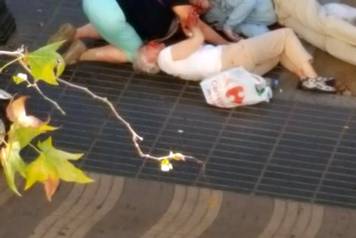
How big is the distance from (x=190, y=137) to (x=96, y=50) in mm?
885

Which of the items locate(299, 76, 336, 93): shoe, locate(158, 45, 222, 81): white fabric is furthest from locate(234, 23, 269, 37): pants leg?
locate(299, 76, 336, 93): shoe

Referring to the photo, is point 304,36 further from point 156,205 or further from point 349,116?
point 156,205

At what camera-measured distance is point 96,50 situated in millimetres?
5758

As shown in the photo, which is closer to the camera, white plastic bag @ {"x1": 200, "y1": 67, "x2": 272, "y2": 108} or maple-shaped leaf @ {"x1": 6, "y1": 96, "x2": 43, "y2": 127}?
maple-shaped leaf @ {"x1": 6, "y1": 96, "x2": 43, "y2": 127}

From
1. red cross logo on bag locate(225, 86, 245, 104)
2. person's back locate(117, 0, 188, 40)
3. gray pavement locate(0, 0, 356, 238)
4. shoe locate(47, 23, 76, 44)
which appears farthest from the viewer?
shoe locate(47, 23, 76, 44)

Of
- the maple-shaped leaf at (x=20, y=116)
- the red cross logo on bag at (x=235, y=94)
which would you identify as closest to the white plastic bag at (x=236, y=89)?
the red cross logo on bag at (x=235, y=94)

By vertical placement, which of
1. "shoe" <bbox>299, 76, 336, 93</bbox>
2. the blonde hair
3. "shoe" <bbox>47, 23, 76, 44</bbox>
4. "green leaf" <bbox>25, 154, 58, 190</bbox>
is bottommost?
"shoe" <bbox>299, 76, 336, 93</bbox>

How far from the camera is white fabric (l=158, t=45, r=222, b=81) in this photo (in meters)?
5.41

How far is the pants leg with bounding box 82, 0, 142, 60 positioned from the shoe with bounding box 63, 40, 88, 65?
221 mm

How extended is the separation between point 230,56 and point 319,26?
559mm

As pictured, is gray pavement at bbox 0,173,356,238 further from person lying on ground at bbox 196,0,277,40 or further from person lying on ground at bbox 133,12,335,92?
person lying on ground at bbox 196,0,277,40

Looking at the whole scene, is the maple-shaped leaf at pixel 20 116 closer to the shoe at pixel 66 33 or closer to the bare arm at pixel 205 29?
the bare arm at pixel 205 29

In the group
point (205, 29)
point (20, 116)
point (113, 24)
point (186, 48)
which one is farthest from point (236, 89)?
point (20, 116)

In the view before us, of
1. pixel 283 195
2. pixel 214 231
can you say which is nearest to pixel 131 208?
pixel 214 231
